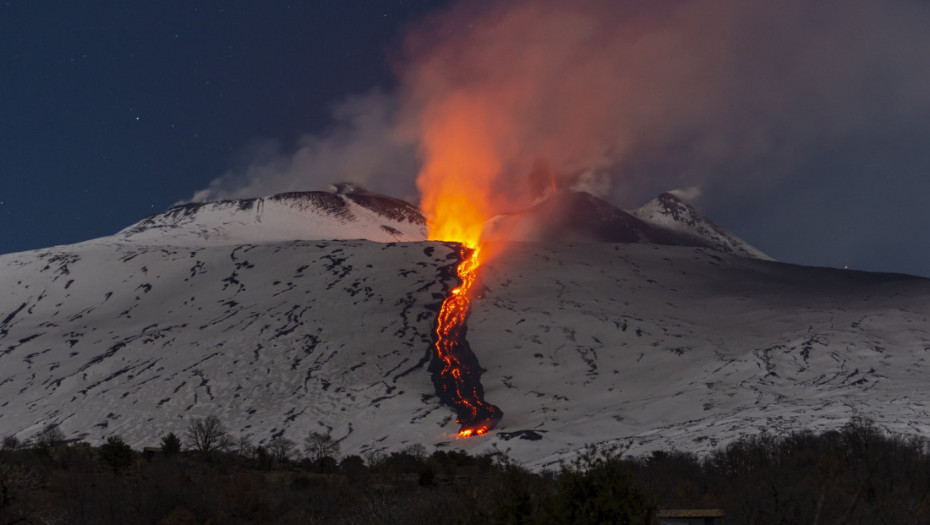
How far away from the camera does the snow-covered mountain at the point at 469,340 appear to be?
94500 mm

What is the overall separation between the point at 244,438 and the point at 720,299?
257 ft

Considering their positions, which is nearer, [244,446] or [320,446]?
[320,446]

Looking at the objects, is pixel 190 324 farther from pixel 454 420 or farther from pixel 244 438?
pixel 454 420

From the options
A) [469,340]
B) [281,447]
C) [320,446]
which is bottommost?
[320,446]

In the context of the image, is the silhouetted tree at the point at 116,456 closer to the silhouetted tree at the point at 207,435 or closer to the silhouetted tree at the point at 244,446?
the silhouetted tree at the point at 207,435

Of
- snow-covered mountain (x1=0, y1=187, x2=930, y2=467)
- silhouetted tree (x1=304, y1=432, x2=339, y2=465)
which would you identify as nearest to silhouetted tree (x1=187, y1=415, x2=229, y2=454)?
snow-covered mountain (x1=0, y1=187, x2=930, y2=467)

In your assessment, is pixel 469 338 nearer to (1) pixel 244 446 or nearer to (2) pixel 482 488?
(1) pixel 244 446

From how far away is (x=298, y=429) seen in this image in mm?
100688

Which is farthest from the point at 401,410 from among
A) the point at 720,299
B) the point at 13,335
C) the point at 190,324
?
the point at 13,335

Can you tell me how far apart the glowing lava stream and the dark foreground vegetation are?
1039 inches

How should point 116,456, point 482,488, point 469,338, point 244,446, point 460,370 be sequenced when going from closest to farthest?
point 482,488, point 116,456, point 244,446, point 460,370, point 469,338

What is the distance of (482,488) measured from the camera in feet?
98.8

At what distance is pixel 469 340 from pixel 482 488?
316 ft

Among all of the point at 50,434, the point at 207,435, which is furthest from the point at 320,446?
the point at 50,434
